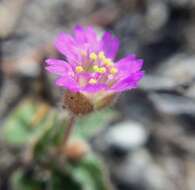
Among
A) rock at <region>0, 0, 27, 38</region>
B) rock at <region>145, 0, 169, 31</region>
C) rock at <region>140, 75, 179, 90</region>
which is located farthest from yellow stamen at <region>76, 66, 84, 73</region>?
rock at <region>145, 0, 169, 31</region>

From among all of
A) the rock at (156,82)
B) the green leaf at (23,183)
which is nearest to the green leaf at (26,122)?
the green leaf at (23,183)

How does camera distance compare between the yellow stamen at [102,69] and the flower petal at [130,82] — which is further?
the yellow stamen at [102,69]

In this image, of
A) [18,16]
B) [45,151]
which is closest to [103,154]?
[45,151]

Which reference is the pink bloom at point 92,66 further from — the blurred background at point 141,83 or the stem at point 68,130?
the blurred background at point 141,83

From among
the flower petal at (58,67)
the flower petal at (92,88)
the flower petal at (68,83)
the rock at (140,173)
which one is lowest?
the flower petal at (68,83)

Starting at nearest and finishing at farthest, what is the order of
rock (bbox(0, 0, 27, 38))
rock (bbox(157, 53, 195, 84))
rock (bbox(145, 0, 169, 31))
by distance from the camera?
rock (bbox(157, 53, 195, 84)) → rock (bbox(0, 0, 27, 38)) → rock (bbox(145, 0, 169, 31))

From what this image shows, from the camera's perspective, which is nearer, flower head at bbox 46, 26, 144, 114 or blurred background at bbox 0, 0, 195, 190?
flower head at bbox 46, 26, 144, 114

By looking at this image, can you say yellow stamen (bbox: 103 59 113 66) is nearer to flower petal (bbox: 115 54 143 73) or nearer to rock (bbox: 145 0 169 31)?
flower petal (bbox: 115 54 143 73)
